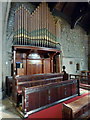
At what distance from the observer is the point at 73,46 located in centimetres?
785

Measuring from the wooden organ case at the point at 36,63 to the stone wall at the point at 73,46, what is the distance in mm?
1678

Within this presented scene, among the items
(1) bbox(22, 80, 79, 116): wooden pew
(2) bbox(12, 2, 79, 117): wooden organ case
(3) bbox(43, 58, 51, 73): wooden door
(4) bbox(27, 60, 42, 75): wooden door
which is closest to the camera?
(1) bbox(22, 80, 79, 116): wooden pew

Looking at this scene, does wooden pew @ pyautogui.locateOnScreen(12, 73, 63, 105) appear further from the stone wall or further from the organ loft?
the stone wall

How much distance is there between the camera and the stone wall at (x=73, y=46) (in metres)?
6.96

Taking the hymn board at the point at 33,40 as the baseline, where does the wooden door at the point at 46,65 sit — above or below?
below

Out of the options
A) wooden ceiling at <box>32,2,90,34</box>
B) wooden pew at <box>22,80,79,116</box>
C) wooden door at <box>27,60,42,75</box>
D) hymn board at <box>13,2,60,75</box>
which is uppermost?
wooden ceiling at <box>32,2,90,34</box>

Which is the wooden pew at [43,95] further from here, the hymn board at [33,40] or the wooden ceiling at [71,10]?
the wooden ceiling at [71,10]

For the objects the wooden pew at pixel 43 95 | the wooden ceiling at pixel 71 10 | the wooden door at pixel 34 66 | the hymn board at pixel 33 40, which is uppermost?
the wooden ceiling at pixel 71 10

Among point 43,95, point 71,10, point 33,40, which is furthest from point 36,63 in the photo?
point 71,10

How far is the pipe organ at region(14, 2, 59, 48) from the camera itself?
3.93 m

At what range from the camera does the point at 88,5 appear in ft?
20.3

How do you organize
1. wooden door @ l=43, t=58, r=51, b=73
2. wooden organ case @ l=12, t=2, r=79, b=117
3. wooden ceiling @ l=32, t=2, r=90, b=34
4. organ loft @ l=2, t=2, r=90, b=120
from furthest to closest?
wooden ceiling @ l=32, t=2, r=90, b=34, wooden door @ l=43, t=58, r=51, b=73, wooden organ case @ l=12, t=2, r=79, b=117, organ loft @ l=2, t=2, r=90, b=120

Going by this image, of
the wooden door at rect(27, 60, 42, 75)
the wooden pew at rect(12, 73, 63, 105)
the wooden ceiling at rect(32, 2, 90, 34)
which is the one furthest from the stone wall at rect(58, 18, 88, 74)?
the wooden pew at rect(12, 73, 63, 105)

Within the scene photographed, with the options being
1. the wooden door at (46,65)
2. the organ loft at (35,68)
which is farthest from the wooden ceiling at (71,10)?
the wooden door at (46,65)
